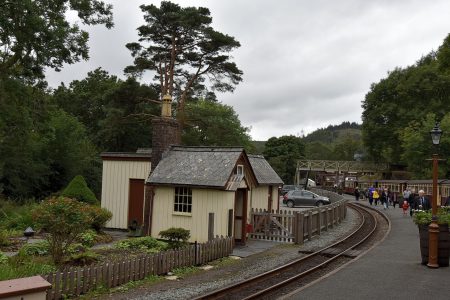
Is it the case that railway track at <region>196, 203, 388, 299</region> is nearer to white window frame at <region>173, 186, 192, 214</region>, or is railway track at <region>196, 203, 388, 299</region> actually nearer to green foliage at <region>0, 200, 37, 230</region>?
white window frame at <region>173, 186, 192, 214</region>

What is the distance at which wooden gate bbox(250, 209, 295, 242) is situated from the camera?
18734 millimetres

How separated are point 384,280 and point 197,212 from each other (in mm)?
7471

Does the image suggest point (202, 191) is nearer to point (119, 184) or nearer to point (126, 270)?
point (119, 184)

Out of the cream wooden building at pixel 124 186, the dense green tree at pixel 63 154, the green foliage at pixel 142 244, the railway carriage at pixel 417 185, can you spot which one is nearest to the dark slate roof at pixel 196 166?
the cream wooden building at pixel 124 186

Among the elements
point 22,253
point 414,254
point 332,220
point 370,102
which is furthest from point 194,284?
point 370,102

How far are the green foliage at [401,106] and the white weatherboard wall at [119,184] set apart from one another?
133 ft

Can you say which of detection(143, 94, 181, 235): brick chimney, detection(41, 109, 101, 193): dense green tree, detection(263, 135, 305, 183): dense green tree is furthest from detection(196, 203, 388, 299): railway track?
detection(263, 135, 305, 183): dense green tree

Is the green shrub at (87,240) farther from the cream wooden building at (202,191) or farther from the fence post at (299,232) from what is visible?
the fence post at (299,232)

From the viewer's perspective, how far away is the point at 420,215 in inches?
547

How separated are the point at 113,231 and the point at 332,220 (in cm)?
1148

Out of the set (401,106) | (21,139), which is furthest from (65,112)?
(401,106)

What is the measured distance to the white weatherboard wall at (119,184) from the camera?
1947 cm

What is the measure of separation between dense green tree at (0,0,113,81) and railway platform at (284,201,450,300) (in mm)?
13623

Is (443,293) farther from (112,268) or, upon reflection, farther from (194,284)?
(112,268)
